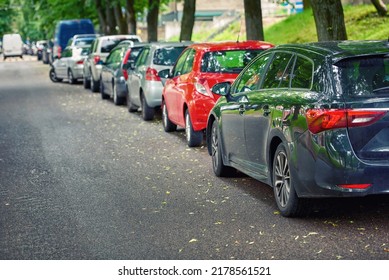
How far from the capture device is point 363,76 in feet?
29.3

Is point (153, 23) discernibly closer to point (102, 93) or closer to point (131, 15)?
point (131, 15)

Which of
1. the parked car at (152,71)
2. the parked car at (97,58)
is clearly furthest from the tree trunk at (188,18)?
the parked car at (152,71)

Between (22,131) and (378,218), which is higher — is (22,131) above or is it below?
below

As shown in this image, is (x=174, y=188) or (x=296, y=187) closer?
(x=296, y=187)

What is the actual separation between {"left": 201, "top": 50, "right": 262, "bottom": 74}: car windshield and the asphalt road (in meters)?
1.20

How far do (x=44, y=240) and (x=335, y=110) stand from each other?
8.32 ft

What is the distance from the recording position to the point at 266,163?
1011 centimetres

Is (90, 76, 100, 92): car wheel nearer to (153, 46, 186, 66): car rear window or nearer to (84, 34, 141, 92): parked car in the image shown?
(84, 34, 141, 92): parked car

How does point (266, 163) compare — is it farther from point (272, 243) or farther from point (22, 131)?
point (22, 131)

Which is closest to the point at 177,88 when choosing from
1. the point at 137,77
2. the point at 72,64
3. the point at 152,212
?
the point at 137,77

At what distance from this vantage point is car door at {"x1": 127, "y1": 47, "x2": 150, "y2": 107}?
21203 millimetres

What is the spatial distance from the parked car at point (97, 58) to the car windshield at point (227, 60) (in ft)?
53.4

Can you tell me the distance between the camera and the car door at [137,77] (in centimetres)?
2120
